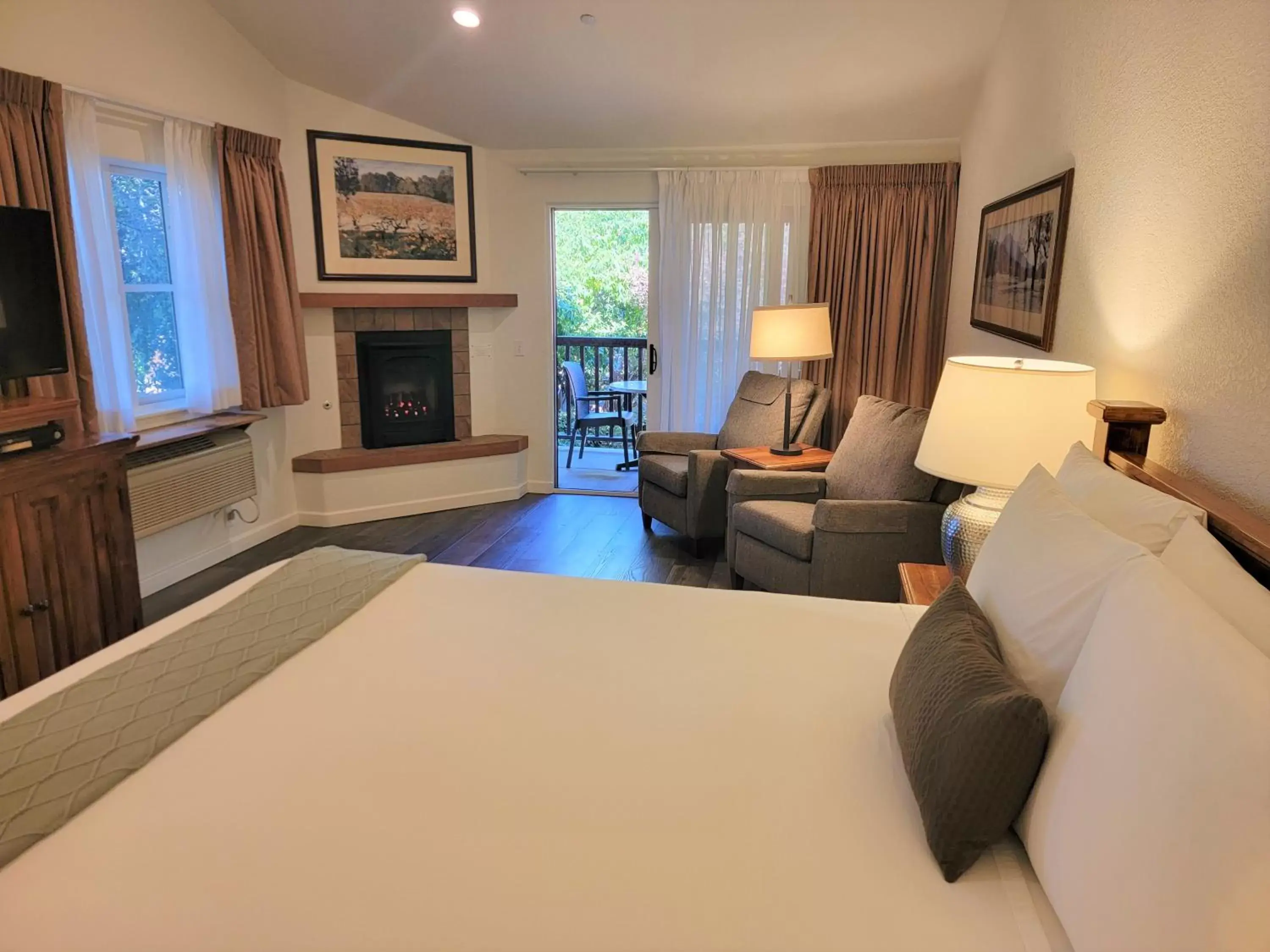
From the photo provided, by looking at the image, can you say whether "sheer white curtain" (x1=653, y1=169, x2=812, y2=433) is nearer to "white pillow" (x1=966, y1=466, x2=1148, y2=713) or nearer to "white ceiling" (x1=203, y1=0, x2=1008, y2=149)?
"white ceiling" (x1=203, y1=0, x2=1008, y2=149)

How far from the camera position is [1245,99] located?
1411 millimetres

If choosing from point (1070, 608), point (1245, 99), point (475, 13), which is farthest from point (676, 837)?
point (475, 13)

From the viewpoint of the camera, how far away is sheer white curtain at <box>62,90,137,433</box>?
3.28 metres

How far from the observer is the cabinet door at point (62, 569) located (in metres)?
2.60

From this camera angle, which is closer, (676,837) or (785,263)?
(676,837)

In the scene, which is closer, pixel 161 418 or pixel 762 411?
pixel 161 418

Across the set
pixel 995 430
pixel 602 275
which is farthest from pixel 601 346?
pixel 995 430

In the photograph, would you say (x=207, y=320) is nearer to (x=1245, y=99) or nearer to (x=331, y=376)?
(x=331, y=376)

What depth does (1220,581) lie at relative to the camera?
111cm

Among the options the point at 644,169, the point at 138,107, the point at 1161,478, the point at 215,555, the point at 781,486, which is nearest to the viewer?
the point at 1161,478

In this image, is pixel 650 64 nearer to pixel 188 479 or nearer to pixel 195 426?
pixel 195 426

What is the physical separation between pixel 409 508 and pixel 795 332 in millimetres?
2681

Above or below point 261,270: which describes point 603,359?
below

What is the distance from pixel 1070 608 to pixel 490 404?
4.68 meters
